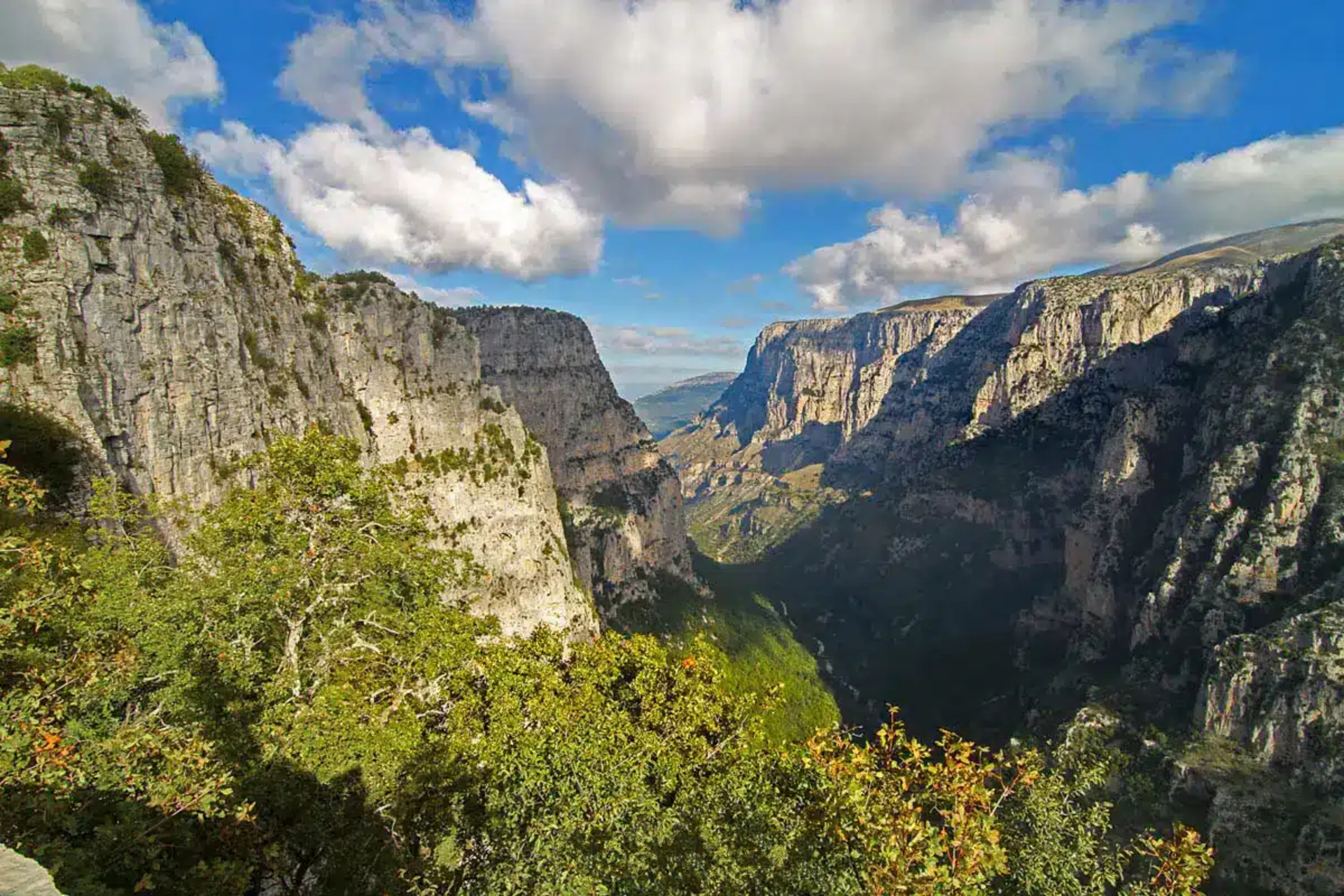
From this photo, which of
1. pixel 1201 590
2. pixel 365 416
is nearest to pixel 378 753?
pixel 365 416

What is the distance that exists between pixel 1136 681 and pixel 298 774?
132663 millimetres

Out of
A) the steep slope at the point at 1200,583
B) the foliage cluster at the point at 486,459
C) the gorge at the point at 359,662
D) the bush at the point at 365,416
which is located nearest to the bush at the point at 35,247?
the gorge at the point at 359,662

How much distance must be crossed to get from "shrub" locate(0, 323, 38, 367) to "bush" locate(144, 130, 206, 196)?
16.6 meters

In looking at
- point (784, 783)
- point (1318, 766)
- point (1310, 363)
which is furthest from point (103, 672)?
point (1310, 363)

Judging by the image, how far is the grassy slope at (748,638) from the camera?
126812 mm

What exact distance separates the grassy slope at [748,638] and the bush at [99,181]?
109659mm

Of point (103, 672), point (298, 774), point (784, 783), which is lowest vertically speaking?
point (784, 783)

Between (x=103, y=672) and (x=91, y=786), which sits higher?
(x=103, y=672)

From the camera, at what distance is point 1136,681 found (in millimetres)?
107562

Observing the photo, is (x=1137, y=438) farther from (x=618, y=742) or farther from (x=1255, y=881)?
(x=618, y=742)

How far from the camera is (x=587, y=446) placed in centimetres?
17612

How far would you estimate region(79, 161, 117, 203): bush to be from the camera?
34812 millimetres

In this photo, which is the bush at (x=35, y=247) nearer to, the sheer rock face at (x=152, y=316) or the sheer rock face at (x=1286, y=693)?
the sheer rock face at (x=152, y=316)

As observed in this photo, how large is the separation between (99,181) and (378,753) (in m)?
38.2
